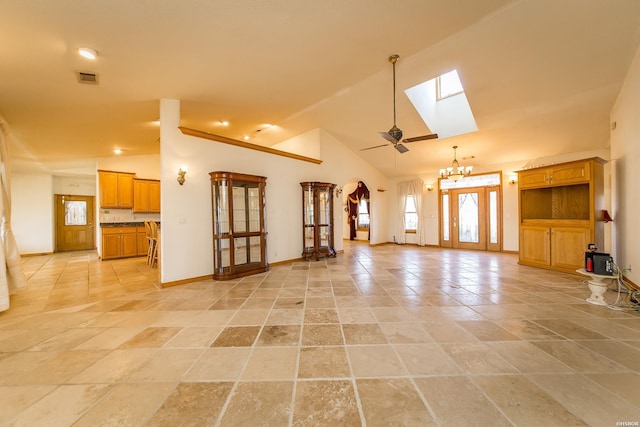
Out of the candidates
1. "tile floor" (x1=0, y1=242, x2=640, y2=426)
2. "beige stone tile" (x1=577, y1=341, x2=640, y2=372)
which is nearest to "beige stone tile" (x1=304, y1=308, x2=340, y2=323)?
"tile floor" (x1=0, y1=242, x2=640, y2=426)

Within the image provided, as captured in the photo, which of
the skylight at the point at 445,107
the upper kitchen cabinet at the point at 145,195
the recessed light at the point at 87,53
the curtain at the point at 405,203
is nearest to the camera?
the recessed light at the point at 87,53

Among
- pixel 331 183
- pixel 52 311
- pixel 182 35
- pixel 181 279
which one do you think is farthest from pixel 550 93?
pixel 52 311

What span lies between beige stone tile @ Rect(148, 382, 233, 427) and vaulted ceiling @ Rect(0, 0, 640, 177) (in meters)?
3.50

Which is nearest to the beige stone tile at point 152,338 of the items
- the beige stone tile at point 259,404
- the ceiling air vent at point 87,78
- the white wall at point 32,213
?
the beige stone tile at point 259,404

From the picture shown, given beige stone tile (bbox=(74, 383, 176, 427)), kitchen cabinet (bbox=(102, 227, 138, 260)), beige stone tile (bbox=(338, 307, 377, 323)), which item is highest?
kitchen cabinet (bbox=(102, 227, 138, 260))

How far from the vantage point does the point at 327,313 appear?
289 centimetres

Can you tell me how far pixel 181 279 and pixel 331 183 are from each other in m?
4.45

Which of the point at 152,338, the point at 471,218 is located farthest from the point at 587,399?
the point at 471,218

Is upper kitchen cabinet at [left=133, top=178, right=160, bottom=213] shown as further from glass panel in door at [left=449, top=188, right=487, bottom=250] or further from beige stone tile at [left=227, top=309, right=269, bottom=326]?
glass panel in door at [left=449, top=188, right=487, bottom=250]

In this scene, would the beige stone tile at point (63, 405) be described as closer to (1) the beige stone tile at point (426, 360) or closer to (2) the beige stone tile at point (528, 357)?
(1) the beige stone tile at point (426, 360)

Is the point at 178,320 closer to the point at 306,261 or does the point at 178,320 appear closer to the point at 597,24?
the point at 306,261

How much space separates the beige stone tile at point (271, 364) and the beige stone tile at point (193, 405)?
191 millimetres

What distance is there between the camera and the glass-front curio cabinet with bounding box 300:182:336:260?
634cm

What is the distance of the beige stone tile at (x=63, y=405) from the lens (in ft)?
4.56
